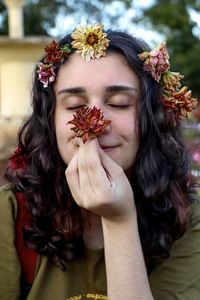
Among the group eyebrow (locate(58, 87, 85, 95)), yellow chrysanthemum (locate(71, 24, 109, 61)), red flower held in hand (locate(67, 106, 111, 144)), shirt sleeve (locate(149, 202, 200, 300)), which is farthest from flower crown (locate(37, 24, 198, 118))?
shirt sleeve (locate(149, 202, 200, 300))

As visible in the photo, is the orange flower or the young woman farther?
the orange flower

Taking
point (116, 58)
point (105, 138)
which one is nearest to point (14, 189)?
point (105, 138)

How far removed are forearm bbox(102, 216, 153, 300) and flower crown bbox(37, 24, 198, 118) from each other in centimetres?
54

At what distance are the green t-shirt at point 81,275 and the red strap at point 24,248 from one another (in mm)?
22

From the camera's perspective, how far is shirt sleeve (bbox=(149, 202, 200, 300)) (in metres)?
2.19

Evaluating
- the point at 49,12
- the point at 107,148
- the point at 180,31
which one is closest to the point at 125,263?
the point at 107,148

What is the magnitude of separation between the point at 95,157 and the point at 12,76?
298 inches

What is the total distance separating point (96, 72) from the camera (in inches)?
84.2

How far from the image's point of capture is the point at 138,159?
7.34ft

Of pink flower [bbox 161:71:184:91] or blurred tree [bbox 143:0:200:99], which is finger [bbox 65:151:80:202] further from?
blurred tree [bbox 143:0:200:99]

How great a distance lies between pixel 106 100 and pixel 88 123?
0.16 metres

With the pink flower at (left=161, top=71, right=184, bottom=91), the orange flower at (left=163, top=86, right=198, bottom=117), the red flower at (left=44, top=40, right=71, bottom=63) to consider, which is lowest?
the orange flower at (left=163, top=86, right=198, bottom=117)

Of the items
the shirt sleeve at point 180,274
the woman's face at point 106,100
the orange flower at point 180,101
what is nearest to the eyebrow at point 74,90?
the woman's face at point 106,100

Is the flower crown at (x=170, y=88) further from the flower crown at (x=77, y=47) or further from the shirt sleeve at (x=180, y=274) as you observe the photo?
the shirt sleeve at (x=180, y=274)
